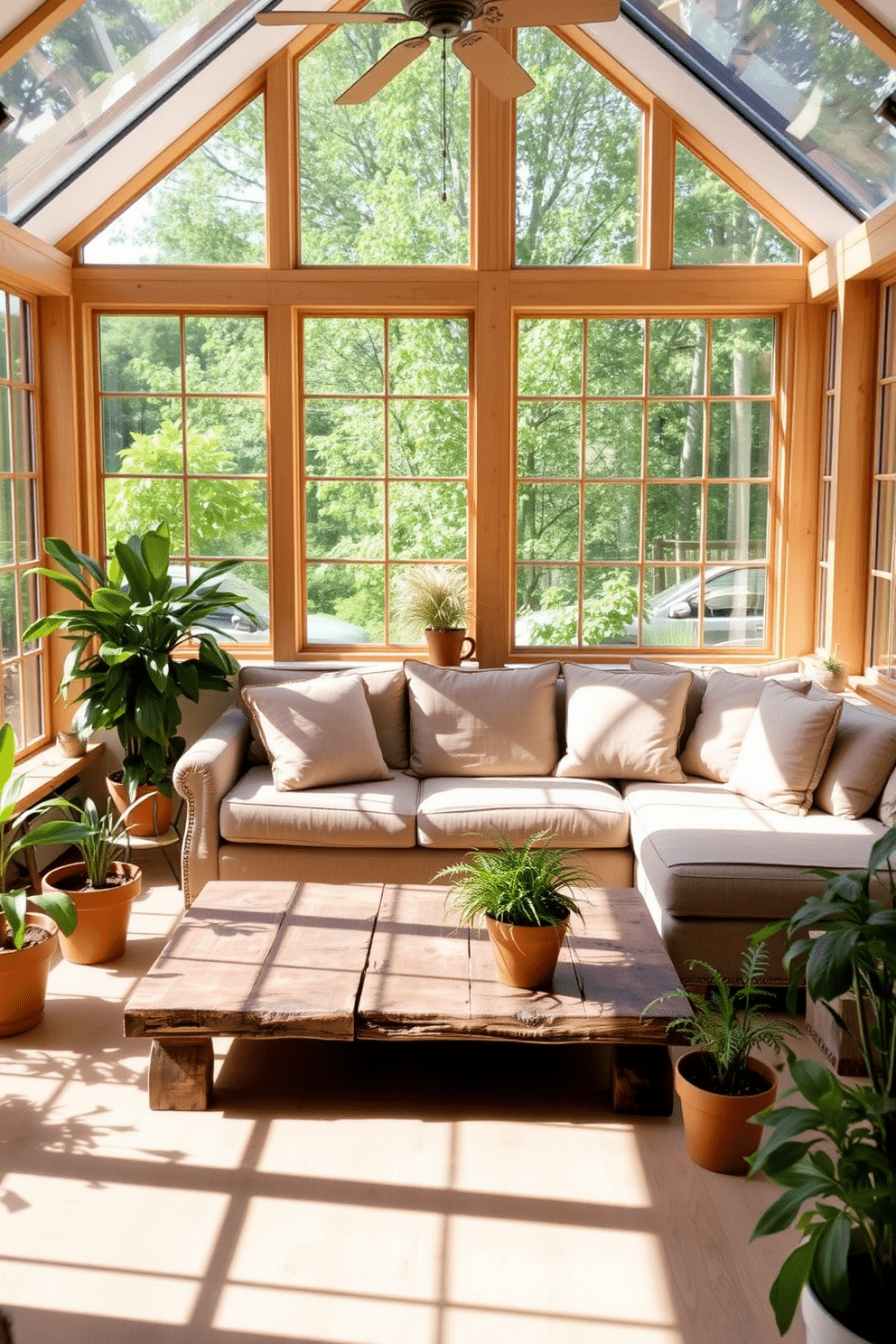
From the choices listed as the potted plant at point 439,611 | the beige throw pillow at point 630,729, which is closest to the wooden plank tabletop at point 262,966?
the beige throw pillow at point 630,729

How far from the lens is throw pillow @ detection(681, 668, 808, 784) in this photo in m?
4.81

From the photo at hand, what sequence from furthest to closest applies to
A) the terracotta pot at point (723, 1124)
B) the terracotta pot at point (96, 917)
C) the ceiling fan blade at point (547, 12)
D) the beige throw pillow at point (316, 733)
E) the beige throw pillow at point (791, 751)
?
1. the beige throw pillow at point (316, 733)
2. the beige throw pillow at point (791, 751)
3. the terracotta pot at point (96, 917)
4. the ceiling fan blade at point (547, 12)
5. the terracotta pot at point (723, 1124)

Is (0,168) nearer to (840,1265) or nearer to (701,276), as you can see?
(701,276)

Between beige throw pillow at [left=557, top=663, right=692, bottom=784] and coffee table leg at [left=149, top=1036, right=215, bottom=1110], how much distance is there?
2.15 m

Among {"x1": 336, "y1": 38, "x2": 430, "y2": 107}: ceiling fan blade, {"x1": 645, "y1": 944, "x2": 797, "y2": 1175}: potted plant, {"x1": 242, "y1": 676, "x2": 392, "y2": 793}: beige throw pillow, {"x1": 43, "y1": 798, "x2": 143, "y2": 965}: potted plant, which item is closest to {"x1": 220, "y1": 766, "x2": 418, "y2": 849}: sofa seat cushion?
{"x1": 242, "y1": 676, "x2": 392, "y2": 793}: beige throw pillow

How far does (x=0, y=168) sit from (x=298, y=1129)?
11.2 feet

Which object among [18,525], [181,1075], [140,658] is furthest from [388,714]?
[181,1075]

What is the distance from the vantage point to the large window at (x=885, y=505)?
487 centimetres

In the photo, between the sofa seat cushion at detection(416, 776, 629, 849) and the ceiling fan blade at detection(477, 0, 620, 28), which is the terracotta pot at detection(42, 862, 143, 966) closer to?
the sofa seat cushion at detection(416, 776, 629, 849)

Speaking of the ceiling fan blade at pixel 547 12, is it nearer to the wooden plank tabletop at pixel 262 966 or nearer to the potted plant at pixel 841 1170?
the potted plant at pixel 841 1170

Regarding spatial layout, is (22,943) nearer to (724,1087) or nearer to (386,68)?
(724,1087)

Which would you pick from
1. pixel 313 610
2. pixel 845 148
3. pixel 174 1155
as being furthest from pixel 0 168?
pixel 174 1155

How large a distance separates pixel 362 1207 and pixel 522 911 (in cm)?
81

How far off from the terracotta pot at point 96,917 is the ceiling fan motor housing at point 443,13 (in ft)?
9.05
